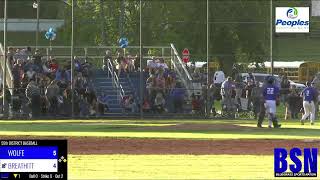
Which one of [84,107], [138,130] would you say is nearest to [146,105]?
[84,107]

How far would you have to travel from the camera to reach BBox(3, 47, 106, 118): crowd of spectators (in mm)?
35875

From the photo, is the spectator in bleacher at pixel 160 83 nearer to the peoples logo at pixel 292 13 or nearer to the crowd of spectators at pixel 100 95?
the crowd of spectators at pixel 100 95

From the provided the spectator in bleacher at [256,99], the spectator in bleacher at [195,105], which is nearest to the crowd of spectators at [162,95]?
the spectator in bleacher at [195,105]

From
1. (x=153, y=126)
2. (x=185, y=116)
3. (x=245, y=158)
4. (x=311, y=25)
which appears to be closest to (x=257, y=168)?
(x=245, y=158)

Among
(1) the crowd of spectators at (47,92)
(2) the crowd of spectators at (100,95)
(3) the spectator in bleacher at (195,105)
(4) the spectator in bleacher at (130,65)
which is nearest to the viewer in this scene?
(1) the crowd of spectators at (47,92)

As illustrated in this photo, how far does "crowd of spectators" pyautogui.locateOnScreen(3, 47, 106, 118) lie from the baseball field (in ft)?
5.35

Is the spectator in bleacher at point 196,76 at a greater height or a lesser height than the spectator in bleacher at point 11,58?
lesser

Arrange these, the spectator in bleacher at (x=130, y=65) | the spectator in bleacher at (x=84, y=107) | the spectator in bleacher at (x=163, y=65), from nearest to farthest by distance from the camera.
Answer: the spectator in bleacher at (x=84, y=107) < the spectator in bleacher at (x=163, y=65) < the spectator in bleacher at (x=130, y=65)

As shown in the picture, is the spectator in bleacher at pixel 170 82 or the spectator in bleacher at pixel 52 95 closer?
the spectator in bleacher at pixel 52 95

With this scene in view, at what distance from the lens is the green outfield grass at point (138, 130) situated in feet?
85.4

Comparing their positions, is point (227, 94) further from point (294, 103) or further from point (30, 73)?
point (30, 73)
